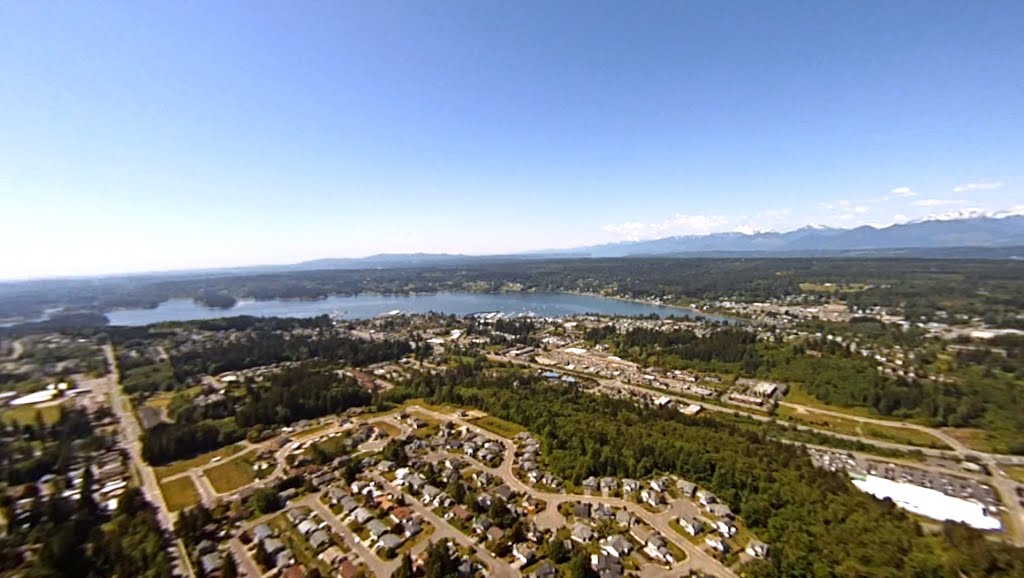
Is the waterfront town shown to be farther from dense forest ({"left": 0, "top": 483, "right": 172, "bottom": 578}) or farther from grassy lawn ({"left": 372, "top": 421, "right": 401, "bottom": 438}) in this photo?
dense forest ({"left": 0, "top": 483, "right": 172, "bottom": 578})

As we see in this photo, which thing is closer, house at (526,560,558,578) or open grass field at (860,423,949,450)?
house at (526,560,558,578)

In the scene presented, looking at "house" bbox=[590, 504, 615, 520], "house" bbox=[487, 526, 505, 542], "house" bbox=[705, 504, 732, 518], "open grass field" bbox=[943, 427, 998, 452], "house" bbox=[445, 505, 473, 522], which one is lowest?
"open grass field" bbox=[943, 427, 998, 452]

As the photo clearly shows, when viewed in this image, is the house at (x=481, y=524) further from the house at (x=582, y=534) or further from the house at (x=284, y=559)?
the house at (x=284, y=559)

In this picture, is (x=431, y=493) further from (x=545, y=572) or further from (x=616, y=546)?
(x=616, y=546)

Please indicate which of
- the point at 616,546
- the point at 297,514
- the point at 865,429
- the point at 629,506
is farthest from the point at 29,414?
the point at 865,429

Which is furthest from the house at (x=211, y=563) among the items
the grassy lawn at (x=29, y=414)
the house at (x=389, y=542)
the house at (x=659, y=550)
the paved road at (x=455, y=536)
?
the grassy lawn at (x=29, y=414)

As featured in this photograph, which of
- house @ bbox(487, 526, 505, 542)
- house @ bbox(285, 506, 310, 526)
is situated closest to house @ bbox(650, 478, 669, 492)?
house @ bbox(487, 526, 505, 542)
